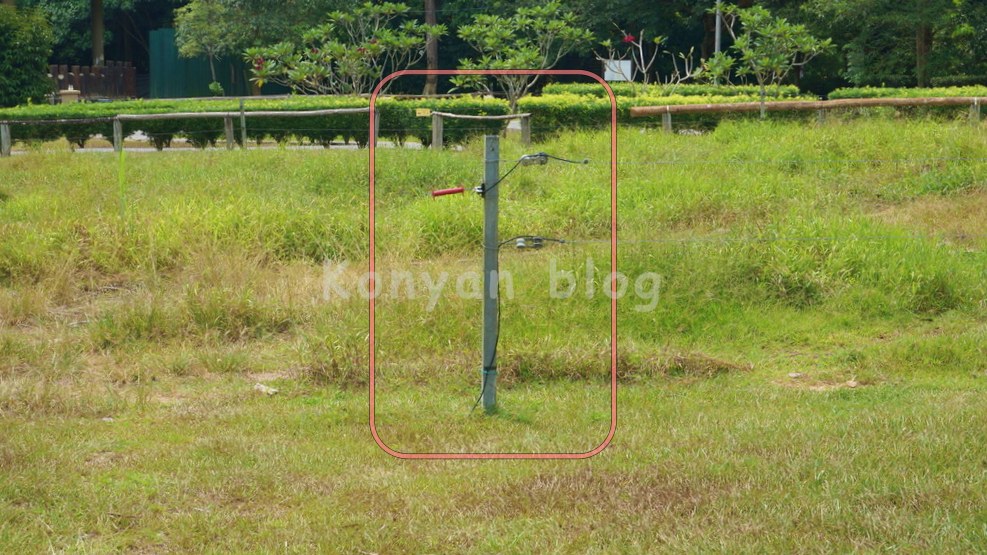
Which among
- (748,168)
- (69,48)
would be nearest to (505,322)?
(748,168)

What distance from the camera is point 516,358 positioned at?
756 cm

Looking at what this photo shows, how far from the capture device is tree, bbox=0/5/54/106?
2864cm

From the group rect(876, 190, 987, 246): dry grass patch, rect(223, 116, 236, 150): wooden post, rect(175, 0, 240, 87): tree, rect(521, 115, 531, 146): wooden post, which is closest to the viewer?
rect(876, 190, 987, 246): dry grass patch

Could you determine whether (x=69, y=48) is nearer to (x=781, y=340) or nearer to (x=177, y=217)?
(x=177, y=217)

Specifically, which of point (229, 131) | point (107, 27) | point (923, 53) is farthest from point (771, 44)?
point (107, 27)

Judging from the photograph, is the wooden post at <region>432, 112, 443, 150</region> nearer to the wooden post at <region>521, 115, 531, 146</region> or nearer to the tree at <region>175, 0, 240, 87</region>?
the wooden post at <region>521, 115, 531, 146</region>

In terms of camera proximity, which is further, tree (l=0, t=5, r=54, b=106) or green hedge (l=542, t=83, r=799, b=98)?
tree (l=0, t=5, r=54, b=106)

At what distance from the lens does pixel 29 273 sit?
10391 mm

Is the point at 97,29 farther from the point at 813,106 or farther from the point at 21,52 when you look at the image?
the point at 813,106

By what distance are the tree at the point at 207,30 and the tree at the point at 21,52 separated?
33.6 feet

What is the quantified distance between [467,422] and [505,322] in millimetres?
2143

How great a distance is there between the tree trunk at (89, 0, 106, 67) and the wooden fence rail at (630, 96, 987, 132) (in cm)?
3143

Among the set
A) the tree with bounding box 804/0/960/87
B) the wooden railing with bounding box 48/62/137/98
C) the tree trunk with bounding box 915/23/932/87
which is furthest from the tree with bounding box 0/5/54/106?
the tree trunk with bounding box 915/23/932/87

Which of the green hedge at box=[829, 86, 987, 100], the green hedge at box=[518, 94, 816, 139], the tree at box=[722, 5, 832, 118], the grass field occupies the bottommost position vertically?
the grass field
